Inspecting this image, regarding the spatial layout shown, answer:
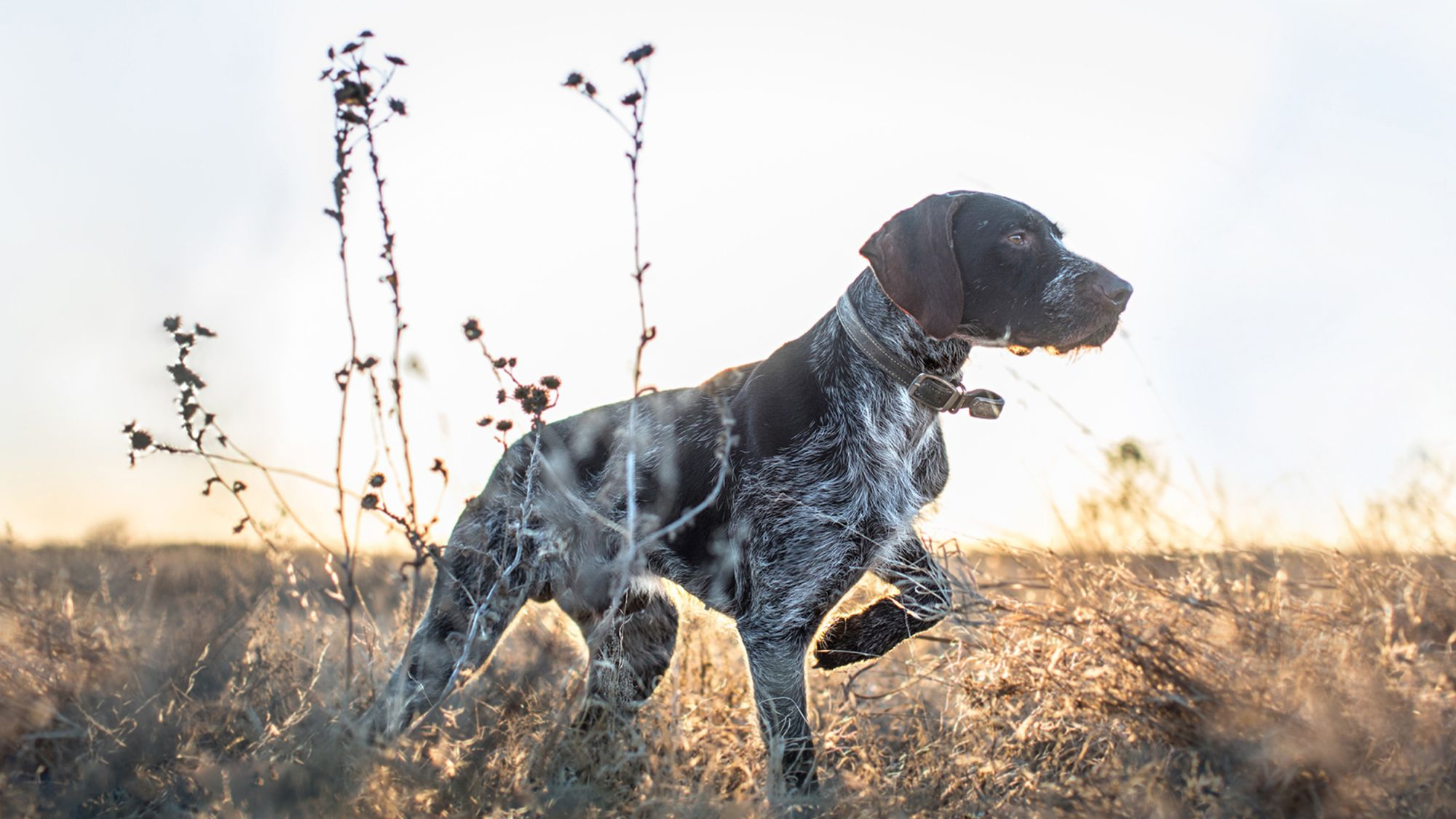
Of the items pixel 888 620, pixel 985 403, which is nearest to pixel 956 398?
pixel 985 403

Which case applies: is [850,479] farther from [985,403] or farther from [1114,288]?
[1114,288]

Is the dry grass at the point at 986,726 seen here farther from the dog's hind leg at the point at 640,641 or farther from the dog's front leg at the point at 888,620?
the dog's hind leg at the point at 640,641

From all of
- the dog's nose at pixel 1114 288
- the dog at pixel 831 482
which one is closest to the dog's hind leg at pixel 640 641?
the dog at pixel 831 482

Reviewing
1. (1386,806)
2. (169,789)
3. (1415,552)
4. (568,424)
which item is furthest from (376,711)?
(1415,552)

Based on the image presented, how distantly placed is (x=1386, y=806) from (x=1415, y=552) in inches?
45.4

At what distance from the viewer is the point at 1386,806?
2465mm

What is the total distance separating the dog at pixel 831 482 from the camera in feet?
12.6

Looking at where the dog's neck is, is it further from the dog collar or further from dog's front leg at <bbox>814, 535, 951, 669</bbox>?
dog's front leg at <bbox>814, 535, 951, 669</bbox>

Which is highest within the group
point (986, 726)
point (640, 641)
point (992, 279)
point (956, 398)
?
point (992, 279)

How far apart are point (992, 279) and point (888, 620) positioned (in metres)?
1.21

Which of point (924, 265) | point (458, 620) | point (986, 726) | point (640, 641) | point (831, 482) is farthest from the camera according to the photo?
point (640, 641)

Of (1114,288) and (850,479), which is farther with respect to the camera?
(850,479)

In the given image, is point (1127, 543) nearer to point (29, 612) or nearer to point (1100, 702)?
point (1100, 702)

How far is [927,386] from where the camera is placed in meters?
3.98
